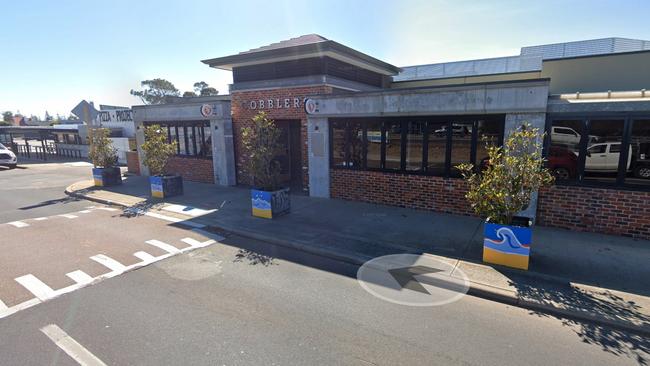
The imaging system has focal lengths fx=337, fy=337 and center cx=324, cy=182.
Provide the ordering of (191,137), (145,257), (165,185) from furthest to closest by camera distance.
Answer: (191,137) → (165,185) → (145,257)

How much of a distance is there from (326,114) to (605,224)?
7.63 meters

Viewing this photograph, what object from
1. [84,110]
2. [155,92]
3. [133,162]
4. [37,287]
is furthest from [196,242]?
[155,92]

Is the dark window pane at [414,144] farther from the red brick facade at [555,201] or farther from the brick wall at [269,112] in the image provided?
the brick wall at [269,112]

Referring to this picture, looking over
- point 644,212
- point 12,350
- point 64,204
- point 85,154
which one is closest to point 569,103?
point 644,212

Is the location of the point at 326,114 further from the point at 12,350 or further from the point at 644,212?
the point at 12,350

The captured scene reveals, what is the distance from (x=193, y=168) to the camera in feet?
50.1

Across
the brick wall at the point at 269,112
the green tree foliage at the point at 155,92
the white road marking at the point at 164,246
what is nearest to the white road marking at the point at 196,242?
the white road marking at the point at 164,246

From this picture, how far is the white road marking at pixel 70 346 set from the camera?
379 cm

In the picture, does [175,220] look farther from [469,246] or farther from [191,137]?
[469,246]

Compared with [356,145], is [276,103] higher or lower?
higher

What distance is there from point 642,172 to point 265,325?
8.13 m

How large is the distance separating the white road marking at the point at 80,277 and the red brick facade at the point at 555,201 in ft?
23.7

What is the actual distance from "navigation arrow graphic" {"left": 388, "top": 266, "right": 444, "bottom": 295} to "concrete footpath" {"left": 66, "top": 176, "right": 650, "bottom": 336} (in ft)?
2.03

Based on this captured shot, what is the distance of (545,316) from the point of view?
15.2 feet
